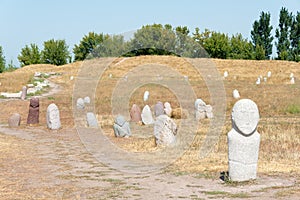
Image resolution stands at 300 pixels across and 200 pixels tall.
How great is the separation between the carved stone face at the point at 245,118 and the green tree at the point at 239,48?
216ft

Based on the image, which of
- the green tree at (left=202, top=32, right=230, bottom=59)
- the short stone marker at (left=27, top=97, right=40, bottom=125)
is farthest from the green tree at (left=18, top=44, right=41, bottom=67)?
the short stone marker at (left=27, top=97, right=40, bottom=125)

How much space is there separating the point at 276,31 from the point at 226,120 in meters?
55.6

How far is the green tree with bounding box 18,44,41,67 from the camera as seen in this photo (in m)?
85.1

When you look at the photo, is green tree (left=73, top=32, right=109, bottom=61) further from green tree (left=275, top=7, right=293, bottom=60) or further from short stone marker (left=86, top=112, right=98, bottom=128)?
short stone marker (left=86, top=112, right=98, bottom=128)

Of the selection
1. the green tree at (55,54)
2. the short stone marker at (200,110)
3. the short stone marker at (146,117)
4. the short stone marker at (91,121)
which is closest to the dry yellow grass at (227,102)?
the short stone marker at (91,121)

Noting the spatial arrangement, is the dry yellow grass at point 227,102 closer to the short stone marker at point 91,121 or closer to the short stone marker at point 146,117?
the short stone marker at point 91,121

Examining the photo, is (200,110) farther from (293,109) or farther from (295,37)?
(295,37)

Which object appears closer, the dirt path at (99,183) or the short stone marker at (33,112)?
the dirt path at (99,183)

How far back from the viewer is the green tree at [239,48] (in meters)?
76.9

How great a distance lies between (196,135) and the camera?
64.4ft

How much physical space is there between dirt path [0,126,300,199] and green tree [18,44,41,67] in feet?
235

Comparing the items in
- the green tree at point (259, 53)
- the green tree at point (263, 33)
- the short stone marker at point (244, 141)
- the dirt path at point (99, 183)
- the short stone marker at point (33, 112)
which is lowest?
the dirt path at point (99, 183)

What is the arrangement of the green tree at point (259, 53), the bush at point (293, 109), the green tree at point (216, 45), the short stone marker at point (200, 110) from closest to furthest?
the short stone marker at point (200, 110) < the bush at point (293, 109) < the green tree at point (259, 53) < the green tree at point (216, 45)

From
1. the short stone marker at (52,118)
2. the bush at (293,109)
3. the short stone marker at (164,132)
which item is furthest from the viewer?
the bush at (293,109)
